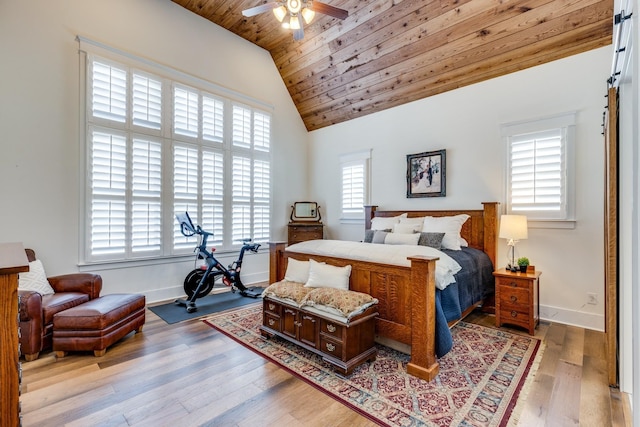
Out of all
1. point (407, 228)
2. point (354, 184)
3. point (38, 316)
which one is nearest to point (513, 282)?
point (407, 228)

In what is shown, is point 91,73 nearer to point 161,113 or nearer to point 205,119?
point 161,113

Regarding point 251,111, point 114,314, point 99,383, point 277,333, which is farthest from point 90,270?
point 251,111

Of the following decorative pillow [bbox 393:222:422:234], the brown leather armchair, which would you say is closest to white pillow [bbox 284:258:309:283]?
decorative pillow [bbox 393:222:422:234]

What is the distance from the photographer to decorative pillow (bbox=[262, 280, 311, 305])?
9.04 ft

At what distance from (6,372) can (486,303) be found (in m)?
4.42

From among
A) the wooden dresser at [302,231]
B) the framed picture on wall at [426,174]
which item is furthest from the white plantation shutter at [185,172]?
the framed picture on wall at [426,174]

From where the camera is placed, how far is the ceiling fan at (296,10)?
9.53ft

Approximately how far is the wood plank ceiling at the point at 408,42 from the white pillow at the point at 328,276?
10.8 ft

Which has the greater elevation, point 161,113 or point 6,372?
point 161,113

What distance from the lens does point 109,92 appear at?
393cm

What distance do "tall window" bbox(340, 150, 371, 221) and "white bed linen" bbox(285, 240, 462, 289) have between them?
2.37 meters

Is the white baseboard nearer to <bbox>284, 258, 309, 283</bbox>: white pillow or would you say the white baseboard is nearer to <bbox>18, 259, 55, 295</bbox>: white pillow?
<bbox>284, 258, 309, 283</bbox>: white pillow

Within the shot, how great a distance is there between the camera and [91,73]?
12.4 feet

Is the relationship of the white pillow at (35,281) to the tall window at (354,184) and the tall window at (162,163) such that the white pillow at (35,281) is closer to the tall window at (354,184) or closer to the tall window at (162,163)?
the tall window at (162,163)
